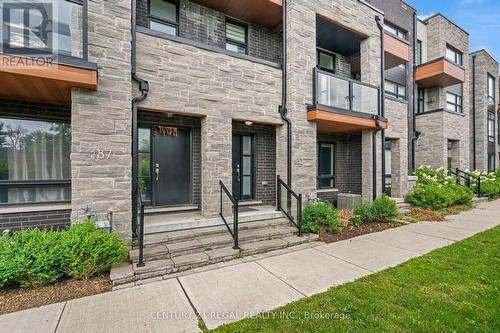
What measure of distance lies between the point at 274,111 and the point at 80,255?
5175 millimetres

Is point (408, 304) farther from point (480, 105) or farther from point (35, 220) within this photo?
point (480, 105)

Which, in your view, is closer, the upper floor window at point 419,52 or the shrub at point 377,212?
the shrub at point 377,212

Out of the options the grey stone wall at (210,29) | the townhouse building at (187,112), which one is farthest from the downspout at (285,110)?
the grey stone wall at (210,29)

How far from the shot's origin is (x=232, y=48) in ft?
23.5

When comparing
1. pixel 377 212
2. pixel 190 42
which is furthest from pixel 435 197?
pixel 190 42

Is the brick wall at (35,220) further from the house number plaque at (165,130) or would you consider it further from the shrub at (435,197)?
the shrub at (435,197)

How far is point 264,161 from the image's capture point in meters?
7.66

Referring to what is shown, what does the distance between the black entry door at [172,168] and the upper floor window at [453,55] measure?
1634 centimetres

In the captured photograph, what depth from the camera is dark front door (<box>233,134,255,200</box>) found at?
290 inches

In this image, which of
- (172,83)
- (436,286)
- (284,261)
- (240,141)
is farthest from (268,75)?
(436,286)

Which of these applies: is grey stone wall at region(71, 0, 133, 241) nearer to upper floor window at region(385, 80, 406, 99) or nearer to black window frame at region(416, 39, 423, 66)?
upper floor window at region(385, 80, 406, 99)

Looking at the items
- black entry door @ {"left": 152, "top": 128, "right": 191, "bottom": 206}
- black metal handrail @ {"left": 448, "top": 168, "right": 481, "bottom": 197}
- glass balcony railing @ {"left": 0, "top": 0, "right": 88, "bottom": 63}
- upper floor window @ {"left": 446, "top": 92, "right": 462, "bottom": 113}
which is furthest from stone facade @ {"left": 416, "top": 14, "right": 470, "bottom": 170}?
glass balcony railing @ {"left": 0, "top": 0, "right": 88, "bottom": 63}

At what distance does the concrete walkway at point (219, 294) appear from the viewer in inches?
108

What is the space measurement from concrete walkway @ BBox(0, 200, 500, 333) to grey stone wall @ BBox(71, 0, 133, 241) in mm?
1562
